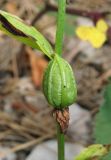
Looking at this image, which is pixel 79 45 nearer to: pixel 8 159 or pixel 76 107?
pixel 76 107

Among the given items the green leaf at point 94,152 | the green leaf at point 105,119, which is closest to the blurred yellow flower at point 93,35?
the green leaf at point 105,119

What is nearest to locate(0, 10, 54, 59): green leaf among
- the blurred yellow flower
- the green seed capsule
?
the green seed capsule

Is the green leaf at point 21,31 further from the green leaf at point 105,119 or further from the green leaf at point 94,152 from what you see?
the green leaf at point 105,119

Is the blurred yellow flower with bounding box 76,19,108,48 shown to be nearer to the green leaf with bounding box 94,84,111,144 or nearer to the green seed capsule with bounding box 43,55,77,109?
the green leaf with bounding box 94,84,111,144

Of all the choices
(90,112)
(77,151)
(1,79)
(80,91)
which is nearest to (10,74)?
(1,79)

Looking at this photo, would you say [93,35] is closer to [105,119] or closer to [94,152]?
[105,119]
